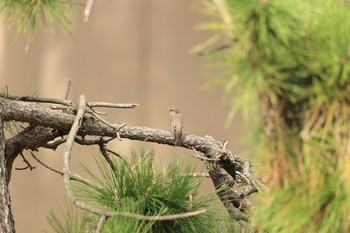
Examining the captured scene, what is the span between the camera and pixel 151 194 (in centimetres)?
137

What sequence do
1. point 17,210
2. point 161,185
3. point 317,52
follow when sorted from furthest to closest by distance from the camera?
1. point 17,210
2. point 161,185
3. point 317,52

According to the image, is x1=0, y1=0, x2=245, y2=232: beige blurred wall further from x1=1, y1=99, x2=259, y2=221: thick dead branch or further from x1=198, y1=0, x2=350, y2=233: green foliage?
x1=198, y1=0, x2=350, y2=233: green foliage

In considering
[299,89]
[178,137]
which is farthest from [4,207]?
[299,89]

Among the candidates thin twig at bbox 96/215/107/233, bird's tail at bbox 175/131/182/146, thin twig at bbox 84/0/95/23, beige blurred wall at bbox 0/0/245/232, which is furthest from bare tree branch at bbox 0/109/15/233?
beige blurred wall at bbox 0/0/245/232

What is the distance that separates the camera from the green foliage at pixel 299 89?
801mm

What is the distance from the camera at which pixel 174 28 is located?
2914 mm

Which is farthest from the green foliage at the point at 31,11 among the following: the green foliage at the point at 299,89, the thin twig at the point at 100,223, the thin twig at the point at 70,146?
the green foliage at the point at 299,89

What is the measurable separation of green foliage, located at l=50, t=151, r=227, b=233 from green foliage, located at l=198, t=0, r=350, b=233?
0.47 meters

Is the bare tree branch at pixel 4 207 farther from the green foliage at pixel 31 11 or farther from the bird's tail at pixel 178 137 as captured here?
the bird's tail at pixel 178 137

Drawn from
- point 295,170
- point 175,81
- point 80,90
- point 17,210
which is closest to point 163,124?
point 175,81

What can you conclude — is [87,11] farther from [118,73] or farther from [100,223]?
[118,73]

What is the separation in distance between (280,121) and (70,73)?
2151 millimetres

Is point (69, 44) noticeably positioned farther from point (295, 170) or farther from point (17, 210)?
point (295, 170)

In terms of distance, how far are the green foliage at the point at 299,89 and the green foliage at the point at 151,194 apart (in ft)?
1.55
